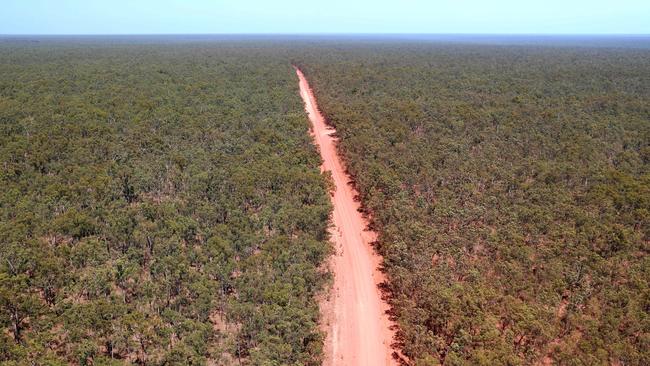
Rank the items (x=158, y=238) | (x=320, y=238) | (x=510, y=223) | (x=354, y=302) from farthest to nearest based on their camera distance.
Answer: (x=510, y=223), (x=320, y=238), (x=158, y=238), (x=354, y=302)

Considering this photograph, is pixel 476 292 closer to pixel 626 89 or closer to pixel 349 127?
pixel 349 127

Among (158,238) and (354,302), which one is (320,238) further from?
(158,238)

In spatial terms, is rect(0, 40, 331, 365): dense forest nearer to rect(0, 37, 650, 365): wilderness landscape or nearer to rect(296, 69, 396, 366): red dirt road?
rect(0, 37, 650, 365): wilderness landscape

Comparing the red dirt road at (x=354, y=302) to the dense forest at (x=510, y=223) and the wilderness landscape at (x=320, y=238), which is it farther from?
the dense forest at (x=510, y=223)

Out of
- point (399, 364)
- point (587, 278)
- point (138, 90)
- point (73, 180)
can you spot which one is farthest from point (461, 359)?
point (138, 90)

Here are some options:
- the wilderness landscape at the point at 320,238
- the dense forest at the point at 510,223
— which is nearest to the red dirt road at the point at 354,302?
the wilderness landscape at the point at 320,238

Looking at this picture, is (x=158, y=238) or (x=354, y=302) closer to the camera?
(x=354, y=302)

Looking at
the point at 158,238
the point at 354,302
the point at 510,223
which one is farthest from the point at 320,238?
the point at 510,223
